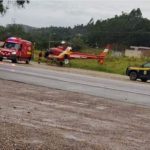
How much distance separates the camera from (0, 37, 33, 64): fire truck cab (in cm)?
5006

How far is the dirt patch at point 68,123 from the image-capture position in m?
8.93

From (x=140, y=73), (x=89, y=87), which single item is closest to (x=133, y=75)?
(x=140, y=73)

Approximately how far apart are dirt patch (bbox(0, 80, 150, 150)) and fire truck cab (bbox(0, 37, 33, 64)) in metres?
33.3

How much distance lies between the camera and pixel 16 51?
50.4 meters

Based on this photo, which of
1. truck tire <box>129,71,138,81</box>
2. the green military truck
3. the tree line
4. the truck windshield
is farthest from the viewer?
the tree line

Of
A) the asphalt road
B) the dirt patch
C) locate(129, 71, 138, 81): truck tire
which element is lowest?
locate(129, 71, 138, 81): truck tire

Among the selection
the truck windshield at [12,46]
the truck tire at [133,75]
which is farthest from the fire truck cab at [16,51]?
the truck tire at [133,75]

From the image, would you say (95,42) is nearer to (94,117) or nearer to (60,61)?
(60,61)

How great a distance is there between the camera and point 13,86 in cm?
1906

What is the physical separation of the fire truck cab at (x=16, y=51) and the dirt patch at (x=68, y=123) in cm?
3333

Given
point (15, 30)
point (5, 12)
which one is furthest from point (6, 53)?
point (15, 30)

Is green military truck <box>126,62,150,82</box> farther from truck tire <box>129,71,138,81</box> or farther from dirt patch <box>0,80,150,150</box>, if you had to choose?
dirt patch <box>0,80,150,150</box>

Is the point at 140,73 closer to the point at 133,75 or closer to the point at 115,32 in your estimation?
the point at 133,75

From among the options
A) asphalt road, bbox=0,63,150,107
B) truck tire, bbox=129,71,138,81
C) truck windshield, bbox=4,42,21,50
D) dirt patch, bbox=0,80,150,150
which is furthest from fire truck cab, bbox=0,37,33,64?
dirt patch, bbox=0,80,150,150
